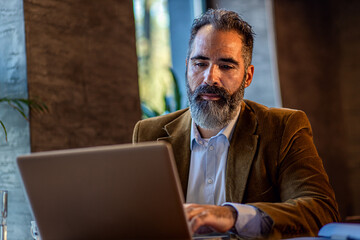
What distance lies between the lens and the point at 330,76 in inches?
237

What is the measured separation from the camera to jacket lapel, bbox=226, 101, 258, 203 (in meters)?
1.92

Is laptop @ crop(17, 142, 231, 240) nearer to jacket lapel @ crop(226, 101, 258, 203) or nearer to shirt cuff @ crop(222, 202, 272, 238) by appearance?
shirt cuff @ crop(222, 202, 272, 238)

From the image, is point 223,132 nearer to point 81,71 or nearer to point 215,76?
point 215,76

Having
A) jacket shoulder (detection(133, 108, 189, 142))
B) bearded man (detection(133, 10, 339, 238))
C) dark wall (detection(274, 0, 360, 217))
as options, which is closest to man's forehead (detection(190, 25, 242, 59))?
bearded man (detection(133, 10, 339, 238))

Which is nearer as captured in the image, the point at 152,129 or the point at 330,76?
the point at 152,129

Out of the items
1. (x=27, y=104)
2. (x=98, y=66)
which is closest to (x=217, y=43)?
(x=27, y=104)

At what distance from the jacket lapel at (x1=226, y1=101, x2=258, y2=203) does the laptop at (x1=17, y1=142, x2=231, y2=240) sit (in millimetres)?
914

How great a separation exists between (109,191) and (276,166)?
1.03 meters

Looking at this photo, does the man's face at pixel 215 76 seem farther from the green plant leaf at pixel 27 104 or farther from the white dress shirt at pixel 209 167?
the green plant leaf at pixel 27 104

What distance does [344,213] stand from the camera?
5.88m

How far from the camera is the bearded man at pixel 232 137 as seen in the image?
1838 millimetres

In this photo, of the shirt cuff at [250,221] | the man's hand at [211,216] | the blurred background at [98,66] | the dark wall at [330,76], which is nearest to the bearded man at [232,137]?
the shirt cuff at [250,221]

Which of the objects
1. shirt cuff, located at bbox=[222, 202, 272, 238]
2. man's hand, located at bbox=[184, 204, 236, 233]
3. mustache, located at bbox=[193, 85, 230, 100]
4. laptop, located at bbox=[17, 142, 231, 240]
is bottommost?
shirt cuff, located at bbox=[222, 202, 272, 238]

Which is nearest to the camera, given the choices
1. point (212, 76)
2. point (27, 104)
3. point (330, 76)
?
point (212, 76)
